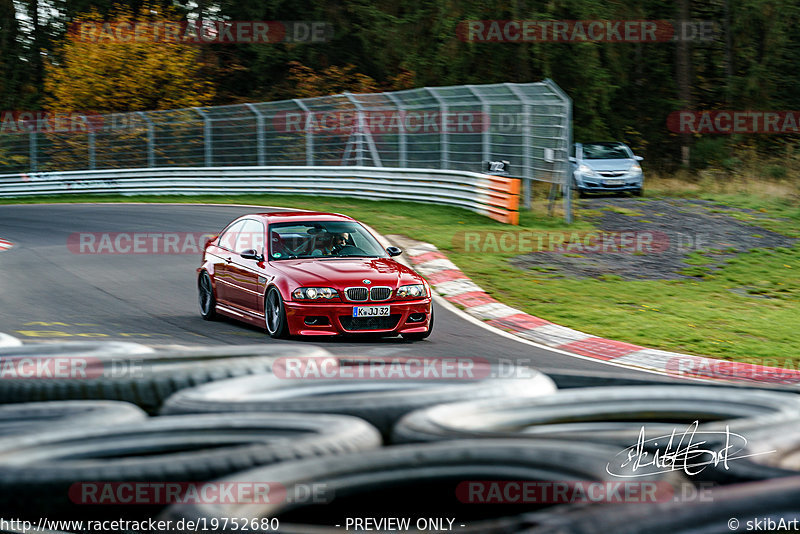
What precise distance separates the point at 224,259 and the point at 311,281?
2006 millimetres

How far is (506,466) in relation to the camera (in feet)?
10.6

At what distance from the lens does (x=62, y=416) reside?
4.29 meters

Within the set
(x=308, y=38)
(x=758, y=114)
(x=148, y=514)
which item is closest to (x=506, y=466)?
(x=148, y=514)

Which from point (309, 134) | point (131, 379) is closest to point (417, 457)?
point (131, 379)

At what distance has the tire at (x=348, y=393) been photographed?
429 centimetres

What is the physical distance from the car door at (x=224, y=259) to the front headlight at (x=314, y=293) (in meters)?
1.69

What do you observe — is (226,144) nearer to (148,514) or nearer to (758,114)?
(758,114)

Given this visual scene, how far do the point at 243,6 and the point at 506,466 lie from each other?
155 ft

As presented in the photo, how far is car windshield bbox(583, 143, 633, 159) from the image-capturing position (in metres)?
26.9

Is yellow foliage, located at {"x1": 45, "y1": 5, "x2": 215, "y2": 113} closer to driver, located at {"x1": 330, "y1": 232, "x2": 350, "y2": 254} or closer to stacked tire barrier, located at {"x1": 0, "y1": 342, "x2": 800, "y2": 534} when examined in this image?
driver, located at {"x1": 330, "y1": 232, "x2": 350, "y2": 254}

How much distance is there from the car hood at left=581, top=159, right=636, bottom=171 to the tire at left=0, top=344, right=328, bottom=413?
71.5 feet

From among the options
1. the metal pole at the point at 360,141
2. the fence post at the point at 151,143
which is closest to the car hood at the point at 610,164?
the metal pole at the point at 360,141

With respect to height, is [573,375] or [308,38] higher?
[308,38]

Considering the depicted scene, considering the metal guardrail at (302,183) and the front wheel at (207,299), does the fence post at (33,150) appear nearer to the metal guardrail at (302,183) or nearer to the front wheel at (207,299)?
the metal guardrail at (302,183)
